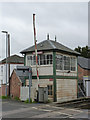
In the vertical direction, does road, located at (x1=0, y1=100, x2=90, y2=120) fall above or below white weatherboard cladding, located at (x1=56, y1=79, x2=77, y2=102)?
below

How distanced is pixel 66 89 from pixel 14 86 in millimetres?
5452

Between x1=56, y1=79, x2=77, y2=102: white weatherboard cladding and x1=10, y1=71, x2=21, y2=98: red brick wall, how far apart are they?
406cm

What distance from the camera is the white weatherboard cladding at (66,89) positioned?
21.6m

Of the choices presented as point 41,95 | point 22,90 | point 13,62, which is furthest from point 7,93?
point 13,62

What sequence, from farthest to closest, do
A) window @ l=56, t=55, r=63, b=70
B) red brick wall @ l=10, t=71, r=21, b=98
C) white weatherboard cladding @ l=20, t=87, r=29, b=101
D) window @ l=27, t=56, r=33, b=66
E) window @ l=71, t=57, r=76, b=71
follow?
window @ l=71, t=57, r=76, b=71 → window @ l=27, t=56, r=33, b=66 → red brick wall @ l=10, t=71, r=21, b=98 → window @ l=56, t=55, r=63, b=70 → white weatherboard cladding @ l=20, t=87, r=29, b=101

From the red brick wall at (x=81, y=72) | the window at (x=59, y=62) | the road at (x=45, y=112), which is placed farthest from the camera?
the red brick wall at (x=81, y=72)

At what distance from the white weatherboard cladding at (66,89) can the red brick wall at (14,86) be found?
4059mm

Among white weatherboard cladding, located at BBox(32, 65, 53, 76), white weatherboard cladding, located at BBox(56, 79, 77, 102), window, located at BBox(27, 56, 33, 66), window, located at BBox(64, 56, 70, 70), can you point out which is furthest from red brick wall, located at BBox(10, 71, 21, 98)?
window, located at BBox(64, 56, 70, 70)

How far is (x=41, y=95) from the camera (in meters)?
20.1

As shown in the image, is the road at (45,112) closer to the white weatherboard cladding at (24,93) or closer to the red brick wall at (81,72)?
the white weatherboard cladding at (24,93)

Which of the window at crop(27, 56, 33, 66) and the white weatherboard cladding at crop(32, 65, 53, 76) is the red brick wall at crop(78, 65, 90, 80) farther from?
the white weatherboard cladding at crop(32, 65, 53, 76)

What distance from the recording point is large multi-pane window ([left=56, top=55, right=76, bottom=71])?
2209 cm

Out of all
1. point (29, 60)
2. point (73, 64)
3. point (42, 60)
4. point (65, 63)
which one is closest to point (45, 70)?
point (42, 60)

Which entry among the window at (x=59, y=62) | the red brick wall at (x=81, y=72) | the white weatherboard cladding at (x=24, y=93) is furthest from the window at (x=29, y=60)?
the red brick wall at (x=81, y=72)
